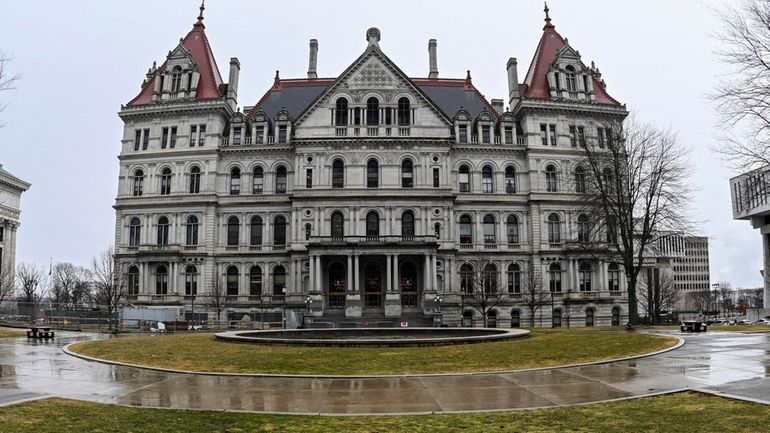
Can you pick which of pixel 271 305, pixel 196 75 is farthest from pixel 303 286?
pixel 196 75

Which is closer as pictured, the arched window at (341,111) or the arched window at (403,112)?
the arched window at (341,111)

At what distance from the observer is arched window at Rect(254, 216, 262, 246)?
6184 centimetres

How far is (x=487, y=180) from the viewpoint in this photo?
6275 centimetres

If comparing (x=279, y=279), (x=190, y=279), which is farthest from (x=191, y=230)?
(x=279, y=279)

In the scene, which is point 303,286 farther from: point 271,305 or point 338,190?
point 338,190

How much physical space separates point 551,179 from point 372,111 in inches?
776

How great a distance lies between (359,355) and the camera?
70.1ft

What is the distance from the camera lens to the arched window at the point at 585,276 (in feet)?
200

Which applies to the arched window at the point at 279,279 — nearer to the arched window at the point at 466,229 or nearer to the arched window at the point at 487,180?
the arched window at the point at 466,229

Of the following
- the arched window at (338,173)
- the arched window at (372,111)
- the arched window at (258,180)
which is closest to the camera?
the arched window at (338,173)

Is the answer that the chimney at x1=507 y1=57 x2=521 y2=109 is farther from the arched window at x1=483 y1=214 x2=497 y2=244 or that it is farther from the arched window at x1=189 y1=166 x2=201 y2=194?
the arched window at x1=189 y1=166 x2=201 y2=194

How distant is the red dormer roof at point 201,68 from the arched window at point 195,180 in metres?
7.53

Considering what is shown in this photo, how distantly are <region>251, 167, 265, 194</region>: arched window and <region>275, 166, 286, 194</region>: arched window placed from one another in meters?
1.43

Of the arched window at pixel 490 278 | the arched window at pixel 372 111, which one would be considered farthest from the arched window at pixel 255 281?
the arched window at pixel 490 278
